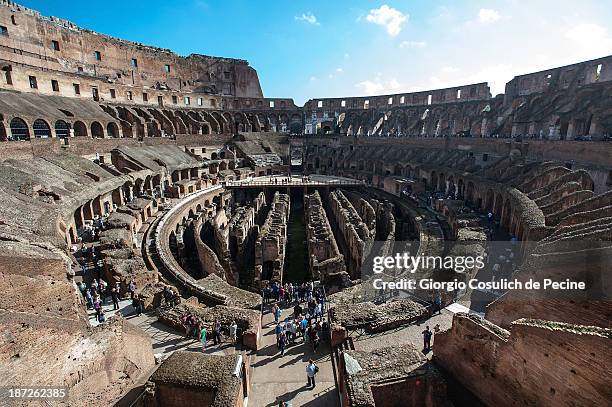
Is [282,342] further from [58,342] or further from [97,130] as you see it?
[97,130]

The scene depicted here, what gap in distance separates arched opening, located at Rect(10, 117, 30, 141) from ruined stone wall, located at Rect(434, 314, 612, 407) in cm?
2877

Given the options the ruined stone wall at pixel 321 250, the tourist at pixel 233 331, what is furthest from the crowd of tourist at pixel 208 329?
the ruined stone wall at pixel 321 250

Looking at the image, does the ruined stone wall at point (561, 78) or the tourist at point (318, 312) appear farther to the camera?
the ruined stone wall at point (561, 78)

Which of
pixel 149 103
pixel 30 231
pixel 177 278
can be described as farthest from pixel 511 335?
pixel 149 103

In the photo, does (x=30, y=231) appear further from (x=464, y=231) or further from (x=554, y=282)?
(x=464, y=231)

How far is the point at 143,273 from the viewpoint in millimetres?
12727

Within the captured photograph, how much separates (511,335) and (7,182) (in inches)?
811

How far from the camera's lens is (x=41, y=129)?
82.8 ft

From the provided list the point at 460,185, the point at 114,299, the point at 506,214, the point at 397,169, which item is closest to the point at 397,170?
the point at 397,169

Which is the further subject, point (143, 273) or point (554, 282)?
point (143, 273)

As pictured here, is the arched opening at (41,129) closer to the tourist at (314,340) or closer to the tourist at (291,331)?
the tourist at (291,331)

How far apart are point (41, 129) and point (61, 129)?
182 centimetres

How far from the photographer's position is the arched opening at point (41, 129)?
24.9 metres

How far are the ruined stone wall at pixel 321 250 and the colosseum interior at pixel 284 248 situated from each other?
0.14 m
